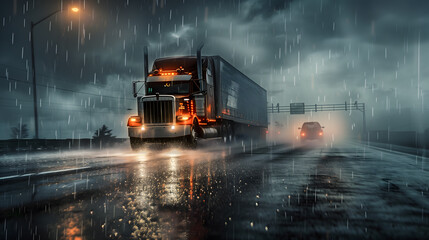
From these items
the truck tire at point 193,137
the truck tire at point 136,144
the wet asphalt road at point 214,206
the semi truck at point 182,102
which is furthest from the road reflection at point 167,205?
the truck tire at point 136,144

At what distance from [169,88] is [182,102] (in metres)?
0.92

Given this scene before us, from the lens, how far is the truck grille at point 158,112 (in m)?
16.8

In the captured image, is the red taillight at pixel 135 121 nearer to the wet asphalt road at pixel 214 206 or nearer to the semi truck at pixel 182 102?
the semi truck at pixel 182 102

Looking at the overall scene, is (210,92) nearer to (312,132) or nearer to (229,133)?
(229,133)

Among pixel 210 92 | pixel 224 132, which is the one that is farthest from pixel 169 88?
pixel 224 132

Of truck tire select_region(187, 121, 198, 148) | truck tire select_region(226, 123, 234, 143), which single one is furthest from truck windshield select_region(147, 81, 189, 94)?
truck tire select_region(226, 123, 234, 143)

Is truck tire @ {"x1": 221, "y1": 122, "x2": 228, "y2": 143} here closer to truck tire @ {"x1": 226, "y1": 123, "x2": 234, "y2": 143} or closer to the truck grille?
truck tire @ {"x1": 226, "y1": 123, "x2": 234, "y2": 143}

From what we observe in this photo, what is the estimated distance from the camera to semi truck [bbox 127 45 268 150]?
16703 millimetres

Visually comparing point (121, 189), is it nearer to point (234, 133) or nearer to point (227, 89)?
point (227, 89)

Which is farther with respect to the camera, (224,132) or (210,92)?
(224,132)

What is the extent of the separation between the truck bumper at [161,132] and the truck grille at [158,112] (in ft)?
1.14

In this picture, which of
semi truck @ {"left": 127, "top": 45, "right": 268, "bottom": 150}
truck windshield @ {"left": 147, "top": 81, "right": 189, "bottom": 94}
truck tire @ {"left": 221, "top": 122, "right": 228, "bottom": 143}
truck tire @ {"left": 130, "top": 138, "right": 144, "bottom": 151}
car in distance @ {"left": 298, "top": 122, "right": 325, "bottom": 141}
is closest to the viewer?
semi truck @ {"left": 127, "top": 45, "right": 268, "bottom": 150}

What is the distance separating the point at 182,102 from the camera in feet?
56.6

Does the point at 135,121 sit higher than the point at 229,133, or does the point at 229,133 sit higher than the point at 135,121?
the point at 135,121
